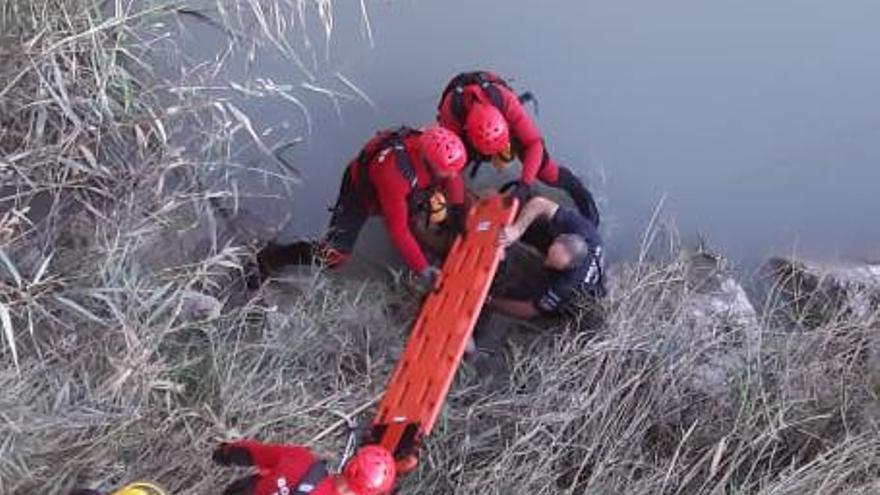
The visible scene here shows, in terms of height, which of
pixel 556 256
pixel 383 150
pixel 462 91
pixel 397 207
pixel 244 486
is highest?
pixel 462 91

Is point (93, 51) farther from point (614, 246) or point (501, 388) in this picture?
point (614, 246)

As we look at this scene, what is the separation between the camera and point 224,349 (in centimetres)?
282

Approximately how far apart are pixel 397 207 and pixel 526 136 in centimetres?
36

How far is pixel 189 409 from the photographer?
2.68 m

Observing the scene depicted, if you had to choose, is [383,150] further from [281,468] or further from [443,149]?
[281,468]

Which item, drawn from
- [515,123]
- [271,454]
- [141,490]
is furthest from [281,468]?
[515,123]

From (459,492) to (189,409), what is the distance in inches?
21.3

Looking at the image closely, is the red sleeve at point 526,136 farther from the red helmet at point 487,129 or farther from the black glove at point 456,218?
the black glove at point 456,218

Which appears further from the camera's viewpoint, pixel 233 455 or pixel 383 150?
pixel 383 150

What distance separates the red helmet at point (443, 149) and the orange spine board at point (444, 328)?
17 centimetres

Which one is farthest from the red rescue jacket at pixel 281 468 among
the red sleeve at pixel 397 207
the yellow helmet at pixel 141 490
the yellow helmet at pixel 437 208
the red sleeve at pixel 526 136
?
the red sleeve at pixel 526 136

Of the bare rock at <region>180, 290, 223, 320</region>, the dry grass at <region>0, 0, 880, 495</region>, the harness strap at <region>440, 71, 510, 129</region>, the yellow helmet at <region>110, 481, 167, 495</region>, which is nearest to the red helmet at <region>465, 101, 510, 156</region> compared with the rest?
the harness strap at <region>440, 71, 510, 129</region>

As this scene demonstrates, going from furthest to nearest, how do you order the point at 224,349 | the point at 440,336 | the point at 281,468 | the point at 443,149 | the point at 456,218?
1. the point at 456,218
2. the point at 443,149
3. the point at 440,336
4. the point at 224,349
5. the point at 281,468

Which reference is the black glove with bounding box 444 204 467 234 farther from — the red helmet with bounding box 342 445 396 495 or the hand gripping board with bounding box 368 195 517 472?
the red helmet with bounding box 342 445 396 495
